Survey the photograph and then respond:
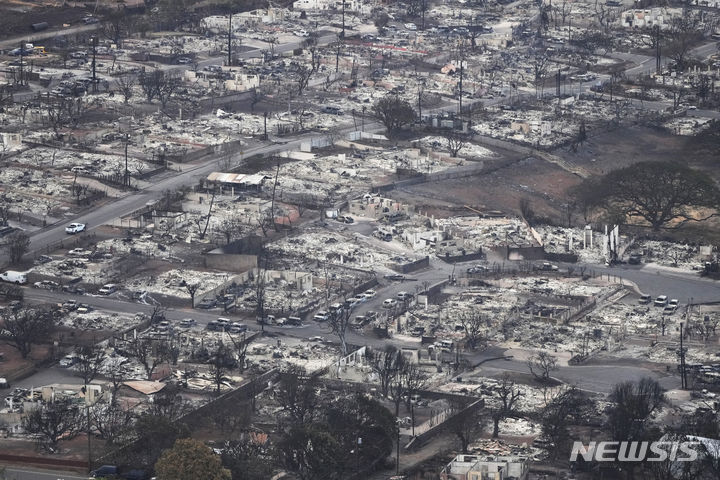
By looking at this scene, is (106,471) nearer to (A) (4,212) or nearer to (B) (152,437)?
(B) (152,437)

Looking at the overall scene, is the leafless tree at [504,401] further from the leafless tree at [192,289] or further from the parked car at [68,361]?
the parked car at [68,361]

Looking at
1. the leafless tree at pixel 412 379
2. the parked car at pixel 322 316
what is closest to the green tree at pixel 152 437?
the leafless tree at pixel 412 379

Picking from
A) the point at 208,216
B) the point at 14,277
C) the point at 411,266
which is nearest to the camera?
the point at 14,277

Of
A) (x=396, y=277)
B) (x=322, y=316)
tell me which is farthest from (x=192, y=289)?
(x=396, y=277)

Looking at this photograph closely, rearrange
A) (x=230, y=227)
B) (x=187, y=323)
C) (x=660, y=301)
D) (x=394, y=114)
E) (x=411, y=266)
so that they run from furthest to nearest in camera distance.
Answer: (x=394, y=114), (x=230, y=227), (x=411, y=266), (x=660, y=301), (x=187, y=323)

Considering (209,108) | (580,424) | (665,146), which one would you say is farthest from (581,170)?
(580,424)

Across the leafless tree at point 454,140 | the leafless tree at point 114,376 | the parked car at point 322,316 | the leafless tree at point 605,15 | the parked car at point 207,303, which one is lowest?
the leafless tree at point 605,15

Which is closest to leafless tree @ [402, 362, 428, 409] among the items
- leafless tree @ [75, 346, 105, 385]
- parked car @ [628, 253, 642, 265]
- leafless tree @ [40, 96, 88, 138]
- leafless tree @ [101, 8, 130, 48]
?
leafless tree @ [75, 346, 105, 385]
